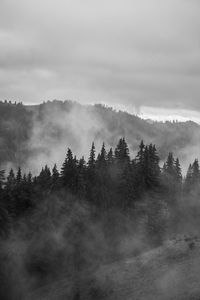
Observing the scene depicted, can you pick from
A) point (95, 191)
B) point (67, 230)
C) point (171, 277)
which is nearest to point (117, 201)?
point (95, 191)

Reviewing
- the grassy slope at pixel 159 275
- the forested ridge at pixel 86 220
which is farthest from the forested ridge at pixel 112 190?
the grassy slope at pixel 159 275

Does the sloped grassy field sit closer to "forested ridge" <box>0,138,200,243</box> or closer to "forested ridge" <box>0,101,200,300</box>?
"forested ridge" <box>0,101,200,300</box>

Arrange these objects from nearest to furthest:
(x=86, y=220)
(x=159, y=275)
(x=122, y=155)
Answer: (x=159, y=275), (x=86, y=220), (x=122, y=155)

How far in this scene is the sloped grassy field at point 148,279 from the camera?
5544cm

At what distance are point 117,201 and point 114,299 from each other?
35573 millimetres

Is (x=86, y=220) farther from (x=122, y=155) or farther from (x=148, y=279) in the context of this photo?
(x=148, y=279)

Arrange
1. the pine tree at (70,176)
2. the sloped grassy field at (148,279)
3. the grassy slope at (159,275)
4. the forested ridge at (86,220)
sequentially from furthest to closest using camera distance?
the pine tree at (70,176), the forested ridge at (86,220), the sloped grassy field at (148,279), the grassy slope at (159,275)

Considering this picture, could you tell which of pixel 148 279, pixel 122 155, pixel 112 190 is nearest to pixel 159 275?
pixel 148 279

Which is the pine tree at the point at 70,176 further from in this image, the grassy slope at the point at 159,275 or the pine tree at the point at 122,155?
the grassy slope at the point at 159,275

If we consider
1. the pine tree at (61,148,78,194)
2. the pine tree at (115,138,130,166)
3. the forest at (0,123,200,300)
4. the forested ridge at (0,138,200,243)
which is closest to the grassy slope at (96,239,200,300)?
the forest at (0,123,200,300)

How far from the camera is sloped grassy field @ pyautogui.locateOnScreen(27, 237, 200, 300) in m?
55.4

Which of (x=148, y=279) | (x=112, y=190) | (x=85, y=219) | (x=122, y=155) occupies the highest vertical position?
(x=122, y=155)

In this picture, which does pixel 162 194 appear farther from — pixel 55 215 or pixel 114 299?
pixel 114 299

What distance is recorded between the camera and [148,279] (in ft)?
196
